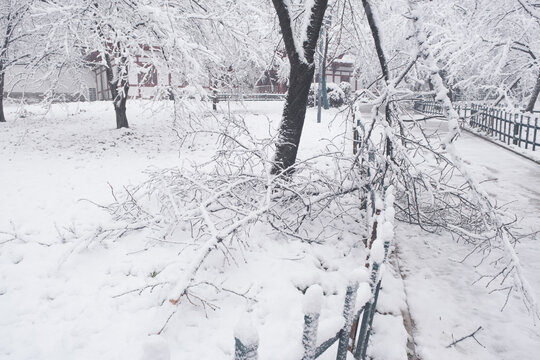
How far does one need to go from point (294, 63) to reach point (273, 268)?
10.0ft

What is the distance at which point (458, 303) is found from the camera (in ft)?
12.0

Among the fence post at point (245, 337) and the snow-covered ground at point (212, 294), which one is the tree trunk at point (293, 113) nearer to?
the snow-covered ground at point (212, 294)

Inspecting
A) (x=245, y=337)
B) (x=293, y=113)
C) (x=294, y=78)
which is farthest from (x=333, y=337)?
(x=294, y=78)

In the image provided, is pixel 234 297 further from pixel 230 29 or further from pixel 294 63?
pixel 230 29

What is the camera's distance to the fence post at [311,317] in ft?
4.28

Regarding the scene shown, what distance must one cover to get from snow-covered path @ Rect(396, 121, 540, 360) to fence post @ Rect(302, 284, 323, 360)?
6.72 ft

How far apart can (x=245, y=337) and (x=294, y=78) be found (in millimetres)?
4650

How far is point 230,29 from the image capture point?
781cm

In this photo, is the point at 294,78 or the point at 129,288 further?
the point at 294,78

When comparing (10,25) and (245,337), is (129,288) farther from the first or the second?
(10,25)

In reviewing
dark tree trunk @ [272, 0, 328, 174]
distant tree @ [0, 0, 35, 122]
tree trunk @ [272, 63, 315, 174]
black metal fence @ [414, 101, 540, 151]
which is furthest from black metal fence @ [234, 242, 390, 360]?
distant tree @ [0, 0, 35, 122]

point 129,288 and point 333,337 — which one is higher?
point 333,337

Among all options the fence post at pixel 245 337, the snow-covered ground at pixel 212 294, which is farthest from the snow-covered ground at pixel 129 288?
the fence post at pixel 245 337

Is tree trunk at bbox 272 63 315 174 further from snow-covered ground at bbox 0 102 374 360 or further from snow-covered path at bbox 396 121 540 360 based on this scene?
snow-covered path at bbox 396 121 540 360
